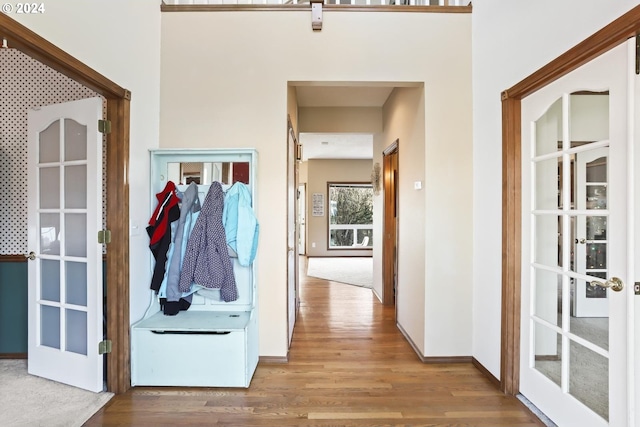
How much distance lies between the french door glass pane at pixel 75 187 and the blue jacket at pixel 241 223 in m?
0.96

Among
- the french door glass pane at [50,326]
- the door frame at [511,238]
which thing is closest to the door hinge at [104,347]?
the french door glass pane at [50,326]

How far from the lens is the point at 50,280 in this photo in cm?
244

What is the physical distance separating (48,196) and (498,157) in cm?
332

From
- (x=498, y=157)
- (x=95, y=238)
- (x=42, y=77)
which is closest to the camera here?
(x=95, y=238)

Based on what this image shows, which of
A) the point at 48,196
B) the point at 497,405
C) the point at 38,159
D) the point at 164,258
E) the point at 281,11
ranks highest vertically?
the point at 281,11

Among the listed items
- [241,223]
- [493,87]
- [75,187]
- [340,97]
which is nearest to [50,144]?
[75,187]

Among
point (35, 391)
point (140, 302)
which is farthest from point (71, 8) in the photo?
point (35, 391)

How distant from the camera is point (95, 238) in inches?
88.2

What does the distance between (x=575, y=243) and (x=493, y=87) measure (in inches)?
48.8

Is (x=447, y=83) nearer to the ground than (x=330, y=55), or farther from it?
nearer to the ground

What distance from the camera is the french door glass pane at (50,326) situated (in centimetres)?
241

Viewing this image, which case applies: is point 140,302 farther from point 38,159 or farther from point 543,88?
point 543,88

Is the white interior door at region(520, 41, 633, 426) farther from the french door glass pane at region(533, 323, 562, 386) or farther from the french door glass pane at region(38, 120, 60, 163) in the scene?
the french door glass pane at region(38, 120, 60, 163)

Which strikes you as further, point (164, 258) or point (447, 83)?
point (447, 83)
